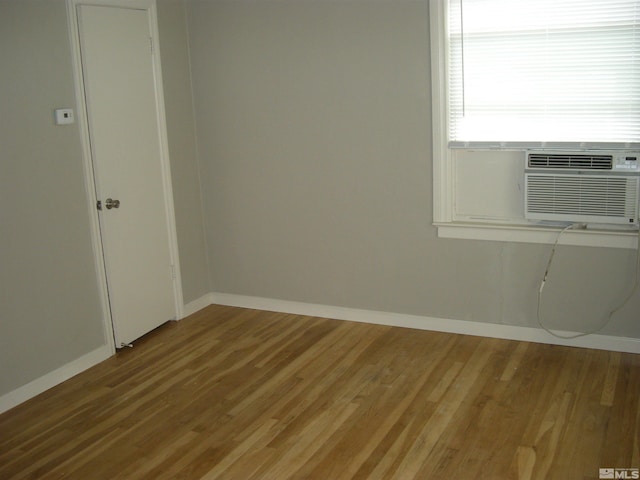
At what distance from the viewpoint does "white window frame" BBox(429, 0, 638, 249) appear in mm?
3996

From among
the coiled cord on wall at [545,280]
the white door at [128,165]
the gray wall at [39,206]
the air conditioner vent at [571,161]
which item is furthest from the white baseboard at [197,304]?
the air conditioner vent at [571,161]

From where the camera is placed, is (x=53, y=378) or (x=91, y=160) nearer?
(x=53, y=378)

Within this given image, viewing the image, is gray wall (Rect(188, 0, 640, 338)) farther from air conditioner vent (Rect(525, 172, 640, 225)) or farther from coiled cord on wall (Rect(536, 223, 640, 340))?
air conditioner vent (Rect(525, 172, 640, 225))

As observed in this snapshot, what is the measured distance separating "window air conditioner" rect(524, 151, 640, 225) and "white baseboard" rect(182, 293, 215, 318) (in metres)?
2.49

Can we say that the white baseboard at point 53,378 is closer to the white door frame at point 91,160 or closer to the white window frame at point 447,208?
the white door frame at point 91,160

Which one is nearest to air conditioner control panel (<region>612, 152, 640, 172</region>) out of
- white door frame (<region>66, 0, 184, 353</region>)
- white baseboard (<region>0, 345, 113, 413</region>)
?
white door frame (<region>66, 0, 184, 353</region>)

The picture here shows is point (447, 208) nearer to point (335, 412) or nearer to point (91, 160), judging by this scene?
point (335, 412)

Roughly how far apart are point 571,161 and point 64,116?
9.64 ft

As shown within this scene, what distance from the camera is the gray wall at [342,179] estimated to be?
4230 millimetres

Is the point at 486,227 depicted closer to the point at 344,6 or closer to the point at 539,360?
the point at 539,360

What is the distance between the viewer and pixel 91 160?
418cm

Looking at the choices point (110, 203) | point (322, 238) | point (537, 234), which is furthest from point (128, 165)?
point (537, 234)

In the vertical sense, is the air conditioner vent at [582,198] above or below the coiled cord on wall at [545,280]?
above

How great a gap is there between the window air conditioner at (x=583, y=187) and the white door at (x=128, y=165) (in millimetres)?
2479
